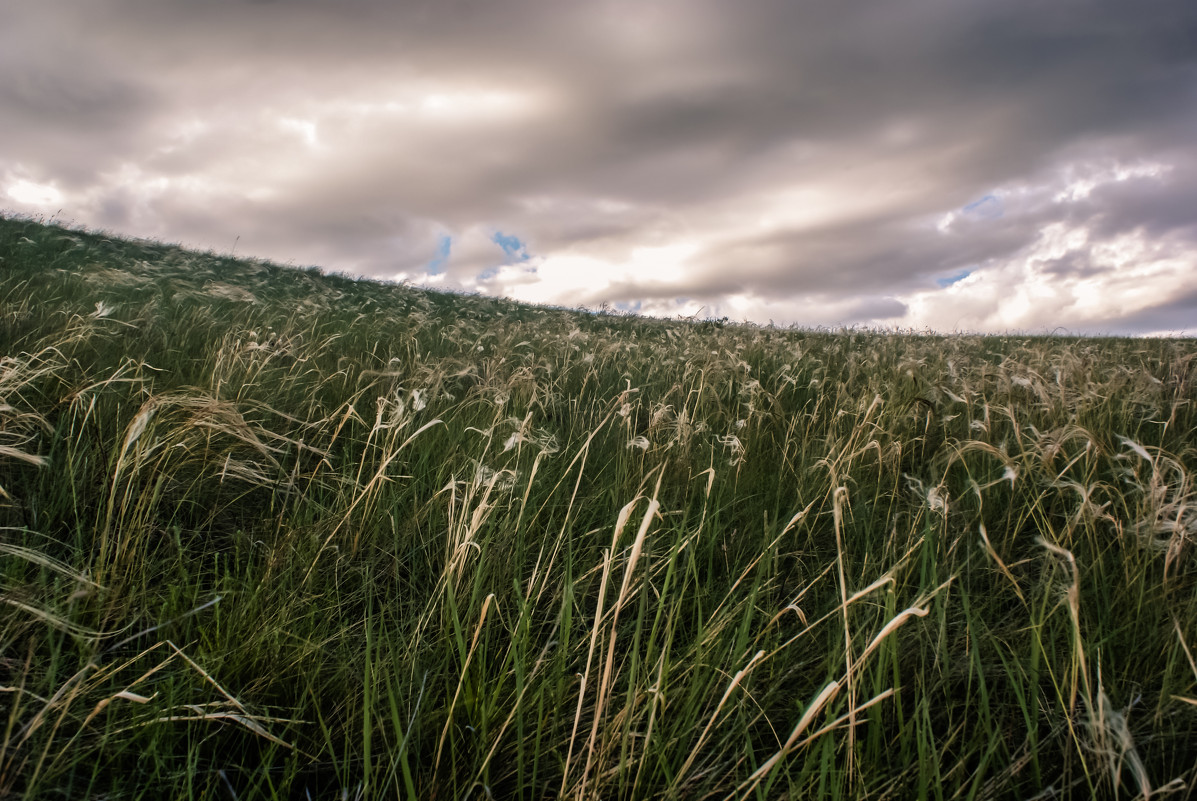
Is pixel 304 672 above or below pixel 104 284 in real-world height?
below

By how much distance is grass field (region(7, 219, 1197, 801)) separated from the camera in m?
0.93

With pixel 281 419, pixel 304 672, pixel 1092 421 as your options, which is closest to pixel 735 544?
pixel 304 672

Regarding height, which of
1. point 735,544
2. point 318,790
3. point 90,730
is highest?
point 735,544

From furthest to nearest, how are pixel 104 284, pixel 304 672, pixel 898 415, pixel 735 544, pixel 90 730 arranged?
pixel 104 284, pixel 898 415, pixel 735 544, pixel 304 672, pixel 90 730

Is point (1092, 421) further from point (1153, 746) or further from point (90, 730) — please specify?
point (90, 730)

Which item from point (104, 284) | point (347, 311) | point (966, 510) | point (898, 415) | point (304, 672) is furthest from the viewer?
point (347, 311)

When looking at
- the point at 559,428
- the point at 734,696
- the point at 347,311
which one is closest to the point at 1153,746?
the point at 734,696

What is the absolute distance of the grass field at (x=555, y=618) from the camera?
3.05ft

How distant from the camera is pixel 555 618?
4.86ft

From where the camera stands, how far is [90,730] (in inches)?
36.0

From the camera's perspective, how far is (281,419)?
2488 mm

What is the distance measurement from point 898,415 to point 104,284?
692 cm

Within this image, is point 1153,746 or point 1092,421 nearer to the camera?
point 1153,746

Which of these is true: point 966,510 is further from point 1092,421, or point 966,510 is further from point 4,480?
point 4,480
